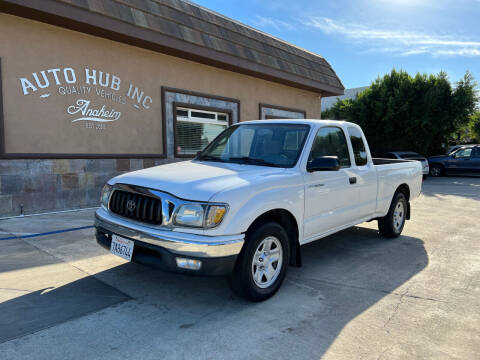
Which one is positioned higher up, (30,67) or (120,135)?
(30,67)

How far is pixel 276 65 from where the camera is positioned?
40.2ft

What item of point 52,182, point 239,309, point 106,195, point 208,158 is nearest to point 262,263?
point 239,309

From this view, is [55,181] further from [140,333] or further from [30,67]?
[140,333]

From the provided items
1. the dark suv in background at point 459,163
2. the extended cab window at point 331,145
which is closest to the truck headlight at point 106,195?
the extended cab window at point 331,145

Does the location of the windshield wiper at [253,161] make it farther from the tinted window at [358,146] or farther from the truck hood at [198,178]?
the tinted window at [358,146]

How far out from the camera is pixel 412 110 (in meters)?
20.9

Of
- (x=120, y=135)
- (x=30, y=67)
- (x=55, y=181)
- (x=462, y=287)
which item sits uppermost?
(x=30, y=67)

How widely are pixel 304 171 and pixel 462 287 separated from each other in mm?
2086

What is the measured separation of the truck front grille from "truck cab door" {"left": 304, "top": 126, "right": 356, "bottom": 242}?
5.23ft

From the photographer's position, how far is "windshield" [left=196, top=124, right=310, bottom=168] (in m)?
4.21

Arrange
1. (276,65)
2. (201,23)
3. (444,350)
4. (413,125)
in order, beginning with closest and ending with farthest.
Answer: (444,350), (201,23), (276,65), (413,125)

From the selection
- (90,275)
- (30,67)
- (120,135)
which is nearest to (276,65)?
(120,135)

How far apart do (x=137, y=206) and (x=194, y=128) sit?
7.55 meters

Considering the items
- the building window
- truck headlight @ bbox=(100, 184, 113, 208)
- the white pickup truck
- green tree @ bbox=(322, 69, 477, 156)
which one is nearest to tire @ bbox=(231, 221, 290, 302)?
the white pickup truck
